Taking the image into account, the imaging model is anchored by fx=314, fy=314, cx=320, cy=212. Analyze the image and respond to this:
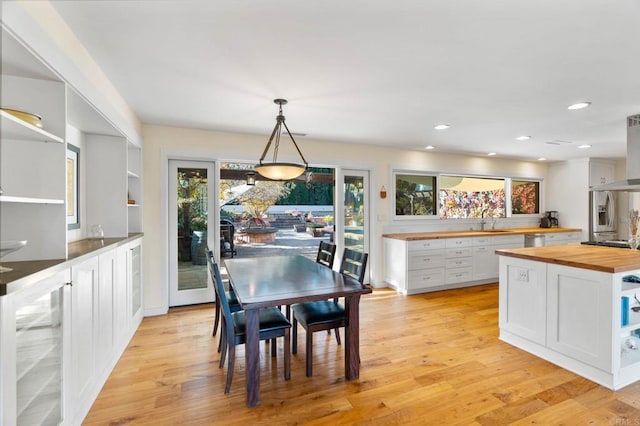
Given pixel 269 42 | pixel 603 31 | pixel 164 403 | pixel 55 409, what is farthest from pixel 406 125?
pixel 55 409

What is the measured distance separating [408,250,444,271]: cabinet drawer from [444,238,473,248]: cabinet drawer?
22cm

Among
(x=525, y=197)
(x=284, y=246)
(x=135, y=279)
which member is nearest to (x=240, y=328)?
(x=135, y=279)

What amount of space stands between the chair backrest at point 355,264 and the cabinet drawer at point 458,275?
277 centimetres

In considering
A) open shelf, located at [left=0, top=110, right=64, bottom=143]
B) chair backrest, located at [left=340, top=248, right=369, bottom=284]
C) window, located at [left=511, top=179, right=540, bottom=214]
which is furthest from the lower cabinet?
window, located at [left=511, top=179, right=540, bottom=214]

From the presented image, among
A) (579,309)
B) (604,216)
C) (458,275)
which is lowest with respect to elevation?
(458,275)

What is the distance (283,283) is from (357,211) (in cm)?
295

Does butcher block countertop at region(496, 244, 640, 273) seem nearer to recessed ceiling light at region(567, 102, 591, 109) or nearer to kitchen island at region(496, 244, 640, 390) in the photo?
kitchen island at region(496, 244, 640, 390)

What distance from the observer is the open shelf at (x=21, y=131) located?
1.32 metres

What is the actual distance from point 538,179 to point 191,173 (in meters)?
6.90

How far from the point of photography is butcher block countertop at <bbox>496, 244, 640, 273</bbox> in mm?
2332

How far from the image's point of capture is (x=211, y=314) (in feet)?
12.7

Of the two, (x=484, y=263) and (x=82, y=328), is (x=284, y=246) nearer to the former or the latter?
(x=484, y=263)

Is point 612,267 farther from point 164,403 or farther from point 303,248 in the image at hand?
point 303,248

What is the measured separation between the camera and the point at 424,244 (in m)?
4.80
